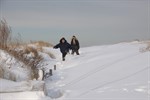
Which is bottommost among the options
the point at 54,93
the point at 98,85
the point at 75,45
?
the point at 54,93

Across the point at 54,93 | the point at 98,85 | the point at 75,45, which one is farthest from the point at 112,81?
the point at 75,45

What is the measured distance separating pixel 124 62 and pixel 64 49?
860cm

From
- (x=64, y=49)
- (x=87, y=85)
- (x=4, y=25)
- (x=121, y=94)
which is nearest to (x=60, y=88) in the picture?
(x=87, y=85)

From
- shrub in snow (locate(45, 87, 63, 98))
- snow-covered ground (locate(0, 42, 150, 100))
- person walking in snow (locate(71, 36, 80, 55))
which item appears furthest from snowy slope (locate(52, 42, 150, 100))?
person walking in snow (locate(71, 36, 80, 55))

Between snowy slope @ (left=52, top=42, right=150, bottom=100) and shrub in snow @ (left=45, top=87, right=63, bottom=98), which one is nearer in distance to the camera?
snowy slope @ (left=52, top=42, right=150, bottom=100)

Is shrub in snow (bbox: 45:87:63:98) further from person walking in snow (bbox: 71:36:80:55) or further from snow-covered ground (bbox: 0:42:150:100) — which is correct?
person walking in snow (bbox: 71:36:80:55)

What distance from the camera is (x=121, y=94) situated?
7.88 m

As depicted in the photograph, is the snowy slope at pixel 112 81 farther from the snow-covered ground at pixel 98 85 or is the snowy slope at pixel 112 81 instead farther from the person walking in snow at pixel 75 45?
the person walking in snow at pixel 75 45

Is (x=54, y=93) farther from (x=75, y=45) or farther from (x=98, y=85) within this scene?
(x=75, y=45)

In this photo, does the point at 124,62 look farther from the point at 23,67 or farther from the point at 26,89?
the point at 26,89

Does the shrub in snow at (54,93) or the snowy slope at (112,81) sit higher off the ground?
the snowy slope at (112,81)

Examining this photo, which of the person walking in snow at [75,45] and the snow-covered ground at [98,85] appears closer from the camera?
the snow-covered ground at [98,85]

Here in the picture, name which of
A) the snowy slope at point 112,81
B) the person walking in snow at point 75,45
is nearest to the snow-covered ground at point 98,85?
the snowy slope at point 112,81

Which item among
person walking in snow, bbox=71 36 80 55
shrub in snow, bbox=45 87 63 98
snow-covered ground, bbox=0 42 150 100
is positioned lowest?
shrub in snow, bbox=45 87 63 98
